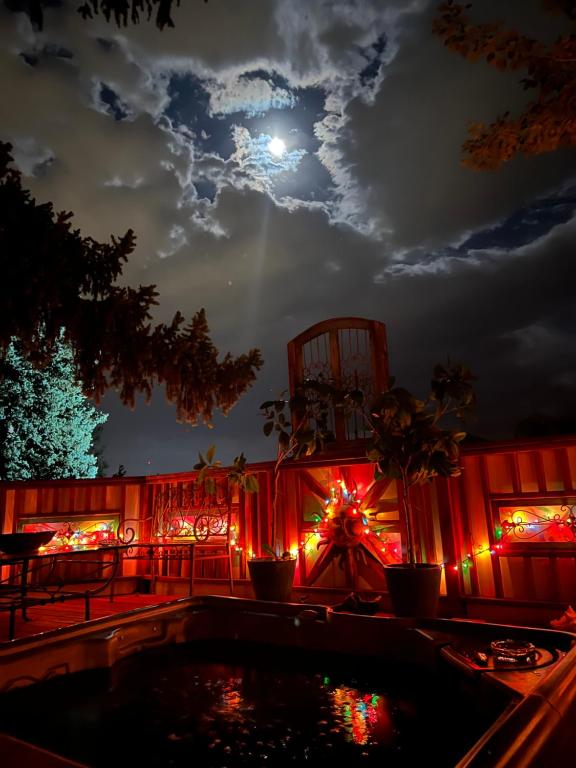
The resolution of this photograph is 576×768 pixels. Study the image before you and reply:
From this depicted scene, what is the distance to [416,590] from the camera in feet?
13.5

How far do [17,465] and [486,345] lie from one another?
586 inches

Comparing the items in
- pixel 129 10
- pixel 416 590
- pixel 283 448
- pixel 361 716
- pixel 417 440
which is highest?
pixel 129 10

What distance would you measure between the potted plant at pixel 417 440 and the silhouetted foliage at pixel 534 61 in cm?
199

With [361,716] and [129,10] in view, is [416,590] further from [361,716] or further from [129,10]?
[129,10]

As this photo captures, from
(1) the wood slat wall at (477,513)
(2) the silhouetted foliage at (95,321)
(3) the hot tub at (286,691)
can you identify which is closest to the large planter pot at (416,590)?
(1) the wood slat wall at (477,513)

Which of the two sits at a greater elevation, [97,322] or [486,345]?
[486,345]

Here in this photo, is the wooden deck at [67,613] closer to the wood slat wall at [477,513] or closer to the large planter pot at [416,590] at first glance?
the wood slat wall at [477,513]

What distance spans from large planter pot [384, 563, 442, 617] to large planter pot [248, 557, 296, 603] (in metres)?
1.20

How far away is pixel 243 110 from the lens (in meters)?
10.1

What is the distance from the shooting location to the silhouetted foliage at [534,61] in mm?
3396

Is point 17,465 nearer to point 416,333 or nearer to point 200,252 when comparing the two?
point 200,252

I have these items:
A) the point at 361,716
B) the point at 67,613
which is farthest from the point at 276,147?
the point at 361,716

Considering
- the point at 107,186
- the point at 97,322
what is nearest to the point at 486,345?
the point at 107,186

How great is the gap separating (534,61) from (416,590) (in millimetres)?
4092
